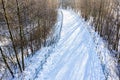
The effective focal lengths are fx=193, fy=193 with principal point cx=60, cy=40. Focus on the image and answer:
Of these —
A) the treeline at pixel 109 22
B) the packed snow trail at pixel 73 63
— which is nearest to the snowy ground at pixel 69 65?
the packed snow trail at pixel 73 63

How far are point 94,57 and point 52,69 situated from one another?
4120 mm

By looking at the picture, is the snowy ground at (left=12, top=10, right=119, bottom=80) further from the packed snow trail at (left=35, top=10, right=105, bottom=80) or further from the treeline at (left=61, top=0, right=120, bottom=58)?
the treeline at (left=61, top=0, right=120, bottom=58)

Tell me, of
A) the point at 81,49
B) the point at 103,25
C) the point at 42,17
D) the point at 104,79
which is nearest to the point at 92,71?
the point at 104,79

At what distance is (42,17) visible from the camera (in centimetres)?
2570

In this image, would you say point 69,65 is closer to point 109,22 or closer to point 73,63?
point 73,63

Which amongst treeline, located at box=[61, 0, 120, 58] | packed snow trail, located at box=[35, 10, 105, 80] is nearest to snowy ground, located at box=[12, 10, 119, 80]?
packed snow trail, located at box=[35, 10, 105, 80]

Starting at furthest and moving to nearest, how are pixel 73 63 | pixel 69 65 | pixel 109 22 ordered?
pixel 109 22 → pixel 73 63 → pixel 69 65

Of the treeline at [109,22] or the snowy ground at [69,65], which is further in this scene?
the treeline at [109,22]

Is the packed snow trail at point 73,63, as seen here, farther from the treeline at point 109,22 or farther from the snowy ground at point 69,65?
the treeline at point 109,22

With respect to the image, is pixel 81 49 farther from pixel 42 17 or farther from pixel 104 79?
pixel 42 17

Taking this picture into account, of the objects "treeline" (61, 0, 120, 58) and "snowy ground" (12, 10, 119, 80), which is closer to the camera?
"snowy ground" (12, 10, 119, 80)

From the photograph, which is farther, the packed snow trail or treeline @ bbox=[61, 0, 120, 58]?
treeline @ bbox=[61, 0, 120, 58]

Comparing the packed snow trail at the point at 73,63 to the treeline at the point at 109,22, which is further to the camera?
the treeline at the point at 109,22

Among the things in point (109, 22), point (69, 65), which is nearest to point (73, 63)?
point (69, 65)
